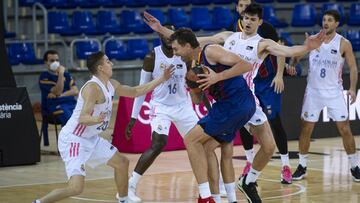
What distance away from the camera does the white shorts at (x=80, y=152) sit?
8797mm

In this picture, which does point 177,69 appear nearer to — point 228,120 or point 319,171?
point 228,120

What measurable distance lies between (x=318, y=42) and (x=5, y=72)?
587 cm

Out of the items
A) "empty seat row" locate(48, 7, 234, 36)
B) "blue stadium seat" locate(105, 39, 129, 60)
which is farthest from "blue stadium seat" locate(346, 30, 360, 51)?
"blue stadium seat" locate(105, 39, 129, 60)

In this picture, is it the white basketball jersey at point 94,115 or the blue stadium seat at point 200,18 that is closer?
the white basketball jersey at point 94,115

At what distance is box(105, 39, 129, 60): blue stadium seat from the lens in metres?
20.8

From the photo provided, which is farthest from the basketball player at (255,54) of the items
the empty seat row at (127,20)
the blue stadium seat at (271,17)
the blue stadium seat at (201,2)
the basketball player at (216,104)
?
the blue stadium seat at (201,2)

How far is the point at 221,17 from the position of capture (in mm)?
22375

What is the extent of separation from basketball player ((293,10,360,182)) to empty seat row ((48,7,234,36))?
8.64 m

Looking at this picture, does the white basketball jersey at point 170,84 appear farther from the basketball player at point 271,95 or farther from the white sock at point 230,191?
the white sock at point 230,191

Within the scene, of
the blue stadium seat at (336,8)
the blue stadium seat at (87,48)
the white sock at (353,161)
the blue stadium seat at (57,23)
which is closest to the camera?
the white sock at (353,161)

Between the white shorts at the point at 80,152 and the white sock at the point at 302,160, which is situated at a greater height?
the white shorts at the point at 80,152

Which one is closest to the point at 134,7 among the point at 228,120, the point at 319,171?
the point at 319,171

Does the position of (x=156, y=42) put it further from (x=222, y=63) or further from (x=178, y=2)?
(x=222, y=63)

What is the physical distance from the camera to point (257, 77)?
11688mm
